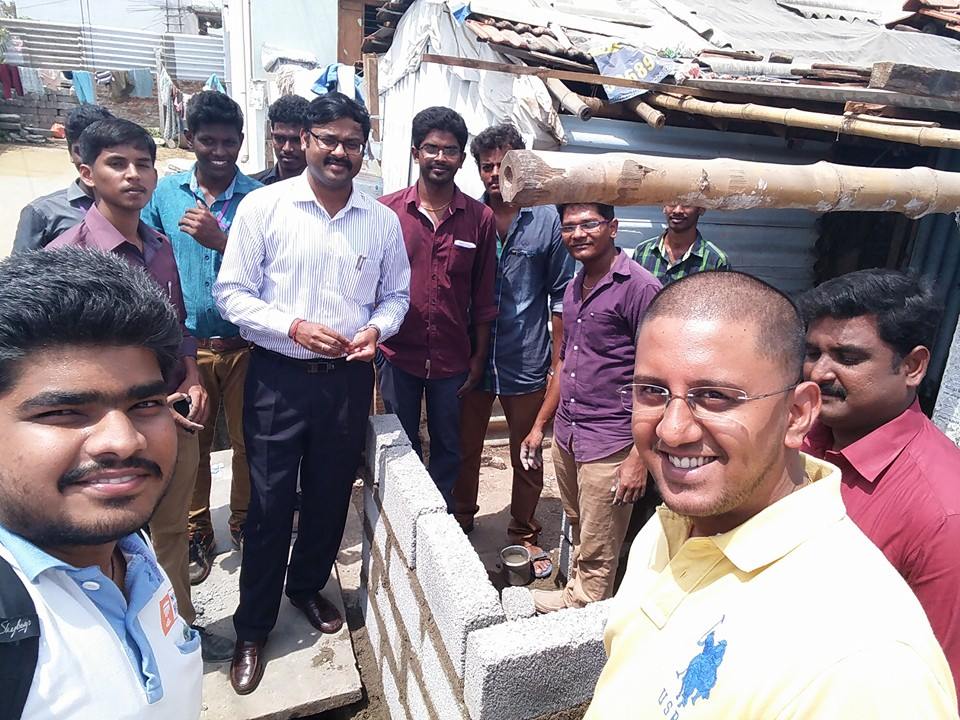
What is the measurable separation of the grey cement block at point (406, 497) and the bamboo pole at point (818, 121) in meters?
2.54

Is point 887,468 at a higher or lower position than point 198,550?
higher

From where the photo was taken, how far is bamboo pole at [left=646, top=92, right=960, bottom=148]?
276 cm

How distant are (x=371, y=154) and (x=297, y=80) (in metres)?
2.16

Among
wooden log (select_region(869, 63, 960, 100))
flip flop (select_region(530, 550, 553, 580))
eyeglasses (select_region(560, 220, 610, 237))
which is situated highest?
wooden log (select_region(869, 63, 960, 100))

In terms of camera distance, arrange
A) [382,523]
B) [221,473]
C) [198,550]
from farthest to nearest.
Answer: [221,473] → [198,550] → [382,523]

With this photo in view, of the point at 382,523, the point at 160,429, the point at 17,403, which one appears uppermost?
the point at 17,403

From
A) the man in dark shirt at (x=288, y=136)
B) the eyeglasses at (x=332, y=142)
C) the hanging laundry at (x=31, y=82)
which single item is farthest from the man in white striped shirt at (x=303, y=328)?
the hanging laundry at (x=31, y=82)

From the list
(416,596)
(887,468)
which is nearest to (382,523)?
(416,596)

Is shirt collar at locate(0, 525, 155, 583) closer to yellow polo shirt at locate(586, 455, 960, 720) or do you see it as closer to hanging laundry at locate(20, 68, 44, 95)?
yellow polo shirt at locate(586, 455, 960, 720)

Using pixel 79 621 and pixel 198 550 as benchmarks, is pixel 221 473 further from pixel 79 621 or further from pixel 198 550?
pixel 79 621

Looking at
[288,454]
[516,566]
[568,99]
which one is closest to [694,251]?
[568,99]

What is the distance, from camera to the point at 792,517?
3.62 feet

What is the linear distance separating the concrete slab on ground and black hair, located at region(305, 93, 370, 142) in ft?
7.44

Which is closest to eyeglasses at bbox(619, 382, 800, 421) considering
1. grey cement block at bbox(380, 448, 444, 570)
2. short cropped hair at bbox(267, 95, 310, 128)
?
grey cement block at bbox(380, 448, 444, 570)
